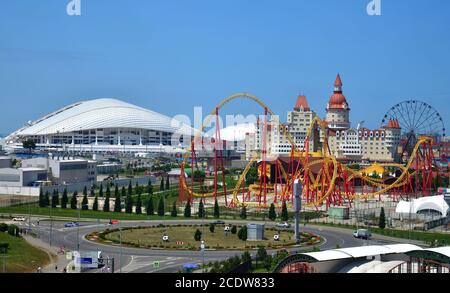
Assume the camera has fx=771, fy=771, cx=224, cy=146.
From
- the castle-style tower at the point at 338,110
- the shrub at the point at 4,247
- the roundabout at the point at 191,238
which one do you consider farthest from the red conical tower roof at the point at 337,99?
the shrub at the point at 4,247

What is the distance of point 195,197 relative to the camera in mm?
37812

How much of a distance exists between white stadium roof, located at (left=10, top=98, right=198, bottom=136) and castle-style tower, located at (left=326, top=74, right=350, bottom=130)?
22340 millimetres

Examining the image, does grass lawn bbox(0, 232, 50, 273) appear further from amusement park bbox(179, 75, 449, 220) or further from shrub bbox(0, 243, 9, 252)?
amusement park bbox(179, 75, 449, 220)

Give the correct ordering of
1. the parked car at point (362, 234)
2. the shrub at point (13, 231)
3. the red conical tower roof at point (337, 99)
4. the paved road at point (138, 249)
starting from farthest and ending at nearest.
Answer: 1. the red conical tower roof at point (337, 99)
2. the parked car at point (362, 234)
3. the shrub at point (13, 231)
4. the paved road at point (138, 249)

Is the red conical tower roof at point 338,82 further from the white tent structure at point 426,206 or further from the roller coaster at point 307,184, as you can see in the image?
the white tent structure at point 426,206

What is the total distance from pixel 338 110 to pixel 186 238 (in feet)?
162

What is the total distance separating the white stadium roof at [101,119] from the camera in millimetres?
82375

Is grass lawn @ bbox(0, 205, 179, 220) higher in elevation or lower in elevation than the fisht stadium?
lower

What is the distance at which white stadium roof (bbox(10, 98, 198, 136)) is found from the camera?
82.4 meters

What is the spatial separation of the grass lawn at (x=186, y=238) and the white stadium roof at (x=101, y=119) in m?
58.7

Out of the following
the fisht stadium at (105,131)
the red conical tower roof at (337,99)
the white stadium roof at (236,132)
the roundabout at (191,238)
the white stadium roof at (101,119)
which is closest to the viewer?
the roundabout at (191,238)

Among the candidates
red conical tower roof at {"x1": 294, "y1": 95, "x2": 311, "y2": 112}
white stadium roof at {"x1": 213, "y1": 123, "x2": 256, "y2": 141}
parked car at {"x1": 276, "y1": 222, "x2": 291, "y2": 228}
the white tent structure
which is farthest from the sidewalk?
white stadium roof at {"x1": 213, "y1": 123, "x2": 256, "y2": 141}

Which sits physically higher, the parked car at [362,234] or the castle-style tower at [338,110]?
the castle-style tower at [338,110]
